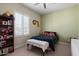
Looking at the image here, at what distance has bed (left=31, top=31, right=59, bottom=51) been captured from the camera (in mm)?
1377

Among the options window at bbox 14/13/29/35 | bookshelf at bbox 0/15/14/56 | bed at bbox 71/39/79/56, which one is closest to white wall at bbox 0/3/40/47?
window at bbox 14/13/29/35

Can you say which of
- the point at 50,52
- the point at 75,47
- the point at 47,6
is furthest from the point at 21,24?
the point at 75,47

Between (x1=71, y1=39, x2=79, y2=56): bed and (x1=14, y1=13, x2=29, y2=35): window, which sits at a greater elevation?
(x1=14, y1=13, x2=29, y2=35): window

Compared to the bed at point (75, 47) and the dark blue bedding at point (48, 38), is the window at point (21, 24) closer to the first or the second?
the dark blue bedding at point (48, 38)

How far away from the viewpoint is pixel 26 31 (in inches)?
54.0

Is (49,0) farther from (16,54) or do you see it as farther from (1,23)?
(1,23)

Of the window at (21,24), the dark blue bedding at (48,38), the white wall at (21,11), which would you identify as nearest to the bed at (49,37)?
the dark blue bedding at (48,38)

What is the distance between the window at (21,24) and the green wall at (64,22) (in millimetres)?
308

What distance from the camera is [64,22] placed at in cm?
135

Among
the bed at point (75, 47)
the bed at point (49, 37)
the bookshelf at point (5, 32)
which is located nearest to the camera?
the bed at point (75, 47)

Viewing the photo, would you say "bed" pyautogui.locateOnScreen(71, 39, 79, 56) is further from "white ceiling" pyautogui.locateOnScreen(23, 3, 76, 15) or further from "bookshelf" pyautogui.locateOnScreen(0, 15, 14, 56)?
"bookshelf" pyautogui.locateOnScreen(0, 15, 14, 56)

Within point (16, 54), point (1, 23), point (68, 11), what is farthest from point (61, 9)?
point (1, 23)

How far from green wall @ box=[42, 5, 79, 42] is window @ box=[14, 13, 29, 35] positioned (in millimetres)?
308

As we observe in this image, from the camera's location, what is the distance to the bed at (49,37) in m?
1.38
